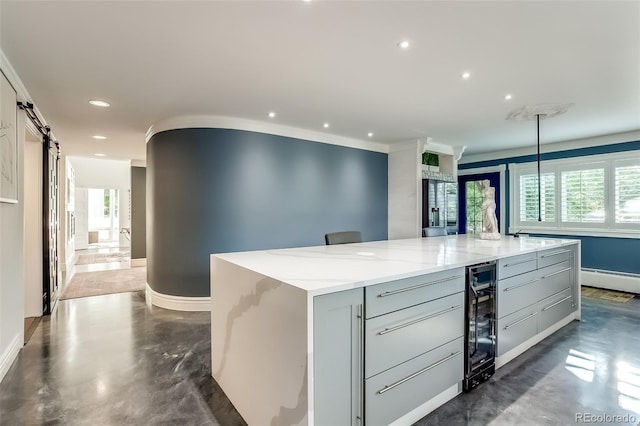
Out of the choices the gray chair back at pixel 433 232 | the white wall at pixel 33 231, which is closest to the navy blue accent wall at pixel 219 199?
the white wall at pixel 33 231

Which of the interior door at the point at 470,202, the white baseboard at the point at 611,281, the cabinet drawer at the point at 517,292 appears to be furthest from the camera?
the interior door at the point at 470,202

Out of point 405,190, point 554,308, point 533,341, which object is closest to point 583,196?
point 405,190

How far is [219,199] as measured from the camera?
4180mm

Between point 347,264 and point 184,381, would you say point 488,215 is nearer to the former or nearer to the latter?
point 347,264

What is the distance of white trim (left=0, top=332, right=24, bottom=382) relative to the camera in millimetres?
2402

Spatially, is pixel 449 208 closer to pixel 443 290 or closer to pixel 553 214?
pixel 553 214

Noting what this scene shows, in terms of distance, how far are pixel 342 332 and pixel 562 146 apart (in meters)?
6.28

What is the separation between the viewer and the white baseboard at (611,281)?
194 inches

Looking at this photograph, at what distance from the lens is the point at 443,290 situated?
2.00 meters

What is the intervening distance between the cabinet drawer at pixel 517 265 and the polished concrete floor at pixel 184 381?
0.74m

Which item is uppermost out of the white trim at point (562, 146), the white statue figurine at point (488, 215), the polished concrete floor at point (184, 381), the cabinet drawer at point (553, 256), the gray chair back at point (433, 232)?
the white trim at point (562, 146)

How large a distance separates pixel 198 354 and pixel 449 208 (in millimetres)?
5053

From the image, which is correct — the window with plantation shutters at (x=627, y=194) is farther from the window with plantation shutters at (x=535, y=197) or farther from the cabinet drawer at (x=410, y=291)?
the cabinet drawer at (x=410, y=291)

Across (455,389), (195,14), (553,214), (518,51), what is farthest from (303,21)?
(553,214)
